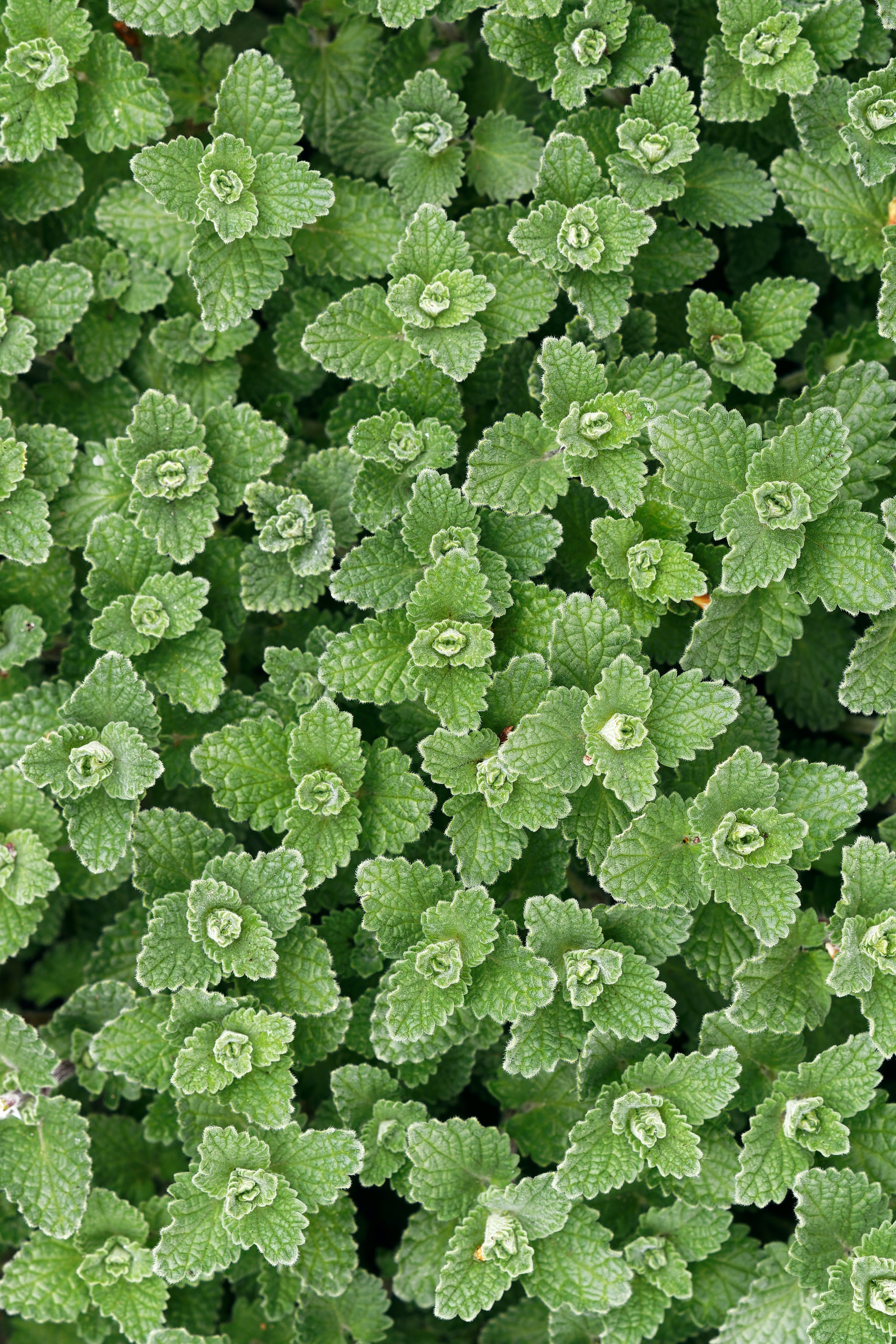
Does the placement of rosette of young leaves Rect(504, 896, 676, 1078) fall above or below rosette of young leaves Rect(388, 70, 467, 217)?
below

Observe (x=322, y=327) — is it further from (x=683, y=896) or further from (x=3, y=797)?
(x=683, y=896)

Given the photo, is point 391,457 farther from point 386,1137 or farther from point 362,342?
point 386,1137

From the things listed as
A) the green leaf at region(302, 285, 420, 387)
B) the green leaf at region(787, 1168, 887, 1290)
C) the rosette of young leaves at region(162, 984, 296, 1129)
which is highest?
the green leaf at region(302, 285, 420, 387)

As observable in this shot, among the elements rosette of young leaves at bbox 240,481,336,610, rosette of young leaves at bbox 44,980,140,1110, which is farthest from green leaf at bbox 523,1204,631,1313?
rosette of young leaves at bbox 240,481,336,610

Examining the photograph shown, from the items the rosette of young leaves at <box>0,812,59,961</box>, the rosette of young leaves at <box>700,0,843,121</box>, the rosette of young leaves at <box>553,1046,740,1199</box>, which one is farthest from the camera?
the rosette of young leaves at <box>0,812,59,961</box>

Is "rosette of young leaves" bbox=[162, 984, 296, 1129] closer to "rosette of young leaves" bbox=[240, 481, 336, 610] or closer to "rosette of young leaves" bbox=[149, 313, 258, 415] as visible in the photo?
"rosette of young leaves" bbox=[240, 481, 336, 610]

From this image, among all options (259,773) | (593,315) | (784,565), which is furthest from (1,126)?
(784,565)
